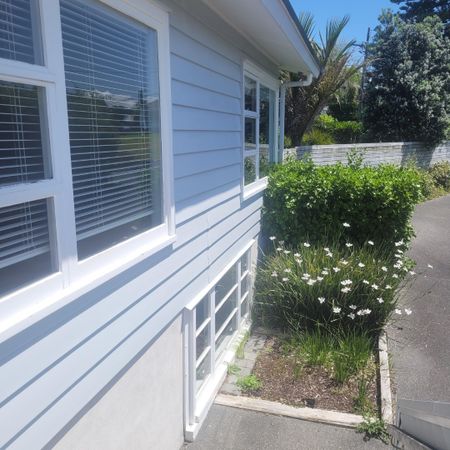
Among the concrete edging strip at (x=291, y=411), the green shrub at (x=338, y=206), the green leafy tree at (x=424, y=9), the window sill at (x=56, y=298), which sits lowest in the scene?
the concrete edging strip at (x=291, y=411)

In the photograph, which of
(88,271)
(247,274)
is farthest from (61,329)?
(247,274)

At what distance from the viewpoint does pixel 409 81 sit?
14.1m

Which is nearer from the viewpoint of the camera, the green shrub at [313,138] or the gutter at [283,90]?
the gutter at [283,90]

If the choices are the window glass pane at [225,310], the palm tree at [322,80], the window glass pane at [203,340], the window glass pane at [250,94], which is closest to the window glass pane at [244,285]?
the window glass pane at [225,310]

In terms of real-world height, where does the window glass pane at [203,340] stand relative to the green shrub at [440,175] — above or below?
below

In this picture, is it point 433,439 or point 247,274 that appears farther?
point 247,274

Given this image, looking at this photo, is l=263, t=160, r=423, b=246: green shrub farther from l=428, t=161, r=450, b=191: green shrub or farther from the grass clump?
l=428, t=161, r=450, b=191: green shrub

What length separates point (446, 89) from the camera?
1468cm

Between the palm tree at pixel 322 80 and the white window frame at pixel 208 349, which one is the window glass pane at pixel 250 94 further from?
the palm tree at pixel 322 80

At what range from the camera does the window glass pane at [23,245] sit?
1.62 metres

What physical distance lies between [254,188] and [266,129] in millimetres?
1361

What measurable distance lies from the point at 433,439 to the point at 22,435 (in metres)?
2.77

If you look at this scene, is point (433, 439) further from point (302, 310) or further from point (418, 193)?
point (418, 193)

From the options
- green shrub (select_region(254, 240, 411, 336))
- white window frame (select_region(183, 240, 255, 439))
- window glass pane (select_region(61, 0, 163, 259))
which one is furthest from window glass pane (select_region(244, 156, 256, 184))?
window glass pane (select_region(61, 0, 163, 259))
